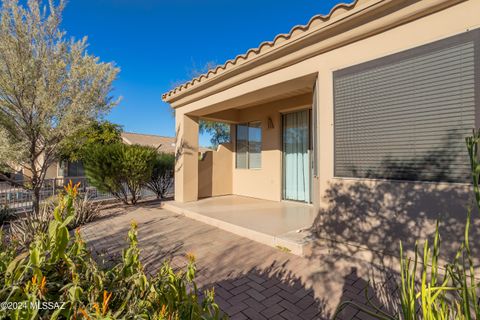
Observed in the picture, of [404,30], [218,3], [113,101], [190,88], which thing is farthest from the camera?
[218,3]

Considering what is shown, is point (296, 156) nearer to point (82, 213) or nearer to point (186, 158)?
point (186, 158)

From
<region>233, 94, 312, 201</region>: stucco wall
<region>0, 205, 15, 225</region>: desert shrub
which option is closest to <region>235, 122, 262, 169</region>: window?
<region>233, 94, 312, 201</region>: stucco wall

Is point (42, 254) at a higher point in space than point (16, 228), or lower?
higher

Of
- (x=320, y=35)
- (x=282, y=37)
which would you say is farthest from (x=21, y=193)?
(x=320, y=35)

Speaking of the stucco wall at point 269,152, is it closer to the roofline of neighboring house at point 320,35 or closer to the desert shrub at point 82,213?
the roofline of neighboring house at point 320,35

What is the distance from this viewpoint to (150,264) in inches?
148

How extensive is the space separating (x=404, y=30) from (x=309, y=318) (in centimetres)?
411

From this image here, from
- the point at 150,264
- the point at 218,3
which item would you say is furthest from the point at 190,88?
the point at 218,3

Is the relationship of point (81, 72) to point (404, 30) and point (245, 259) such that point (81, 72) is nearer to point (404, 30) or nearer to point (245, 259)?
point (245, 259)

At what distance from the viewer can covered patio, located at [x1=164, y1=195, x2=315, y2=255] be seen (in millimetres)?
4430

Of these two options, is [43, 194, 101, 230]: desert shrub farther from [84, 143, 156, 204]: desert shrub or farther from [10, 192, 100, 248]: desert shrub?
[84, 143, 156, 204]: desert shrub

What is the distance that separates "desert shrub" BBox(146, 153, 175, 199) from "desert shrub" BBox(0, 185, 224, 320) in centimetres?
810

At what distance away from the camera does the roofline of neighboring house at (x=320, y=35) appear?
3.33 metres

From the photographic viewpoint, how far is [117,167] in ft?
26.5
